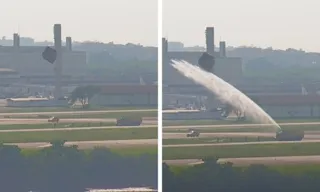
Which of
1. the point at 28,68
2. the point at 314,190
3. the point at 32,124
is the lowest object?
the point at 314,190

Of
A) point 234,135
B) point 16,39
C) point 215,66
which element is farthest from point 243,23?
point 16,39

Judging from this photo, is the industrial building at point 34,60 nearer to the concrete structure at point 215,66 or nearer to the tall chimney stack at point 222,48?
the concrete structure at point 215,66

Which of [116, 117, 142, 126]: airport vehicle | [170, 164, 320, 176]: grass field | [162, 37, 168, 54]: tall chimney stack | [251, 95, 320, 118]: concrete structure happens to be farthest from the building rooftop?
[116, 117, 142, 126]: airport vehicle

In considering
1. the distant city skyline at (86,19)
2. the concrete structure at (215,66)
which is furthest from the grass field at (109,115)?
the distant city skyline at (86,19)

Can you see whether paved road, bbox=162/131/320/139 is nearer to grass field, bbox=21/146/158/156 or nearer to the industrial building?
grass field, bbox=21/146/158/156

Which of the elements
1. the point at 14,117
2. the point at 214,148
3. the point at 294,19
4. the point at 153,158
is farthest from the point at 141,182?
the point at 294,19

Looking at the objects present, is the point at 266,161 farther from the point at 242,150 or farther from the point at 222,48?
the point at 222,48

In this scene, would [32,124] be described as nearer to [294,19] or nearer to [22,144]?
[22,144]

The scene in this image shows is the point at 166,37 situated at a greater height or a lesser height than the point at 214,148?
greater

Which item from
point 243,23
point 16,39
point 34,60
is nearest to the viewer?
point 16,39
